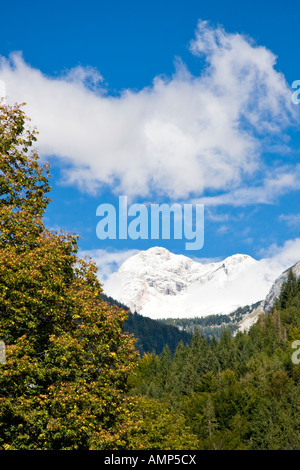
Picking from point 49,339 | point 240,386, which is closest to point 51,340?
point 49,339

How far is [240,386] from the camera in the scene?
109875mm

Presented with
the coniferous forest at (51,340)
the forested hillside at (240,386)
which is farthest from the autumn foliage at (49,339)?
the forested hillside at (240,386)

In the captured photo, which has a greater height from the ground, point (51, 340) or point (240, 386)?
point (240, 386)

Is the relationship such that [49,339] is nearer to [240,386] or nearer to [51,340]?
[51,340]

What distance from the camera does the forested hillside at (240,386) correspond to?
305 ft

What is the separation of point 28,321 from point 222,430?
94.5 m

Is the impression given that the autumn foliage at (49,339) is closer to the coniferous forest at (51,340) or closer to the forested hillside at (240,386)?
the coniferous forest at (51,340)

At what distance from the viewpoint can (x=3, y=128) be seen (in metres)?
23.1

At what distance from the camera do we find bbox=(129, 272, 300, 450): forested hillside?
93.1m

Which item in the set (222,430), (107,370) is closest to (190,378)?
(222,430)

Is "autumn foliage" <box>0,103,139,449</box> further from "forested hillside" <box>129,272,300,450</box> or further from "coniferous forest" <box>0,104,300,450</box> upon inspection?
"forested hillside" <box>129,272,300,450</box>

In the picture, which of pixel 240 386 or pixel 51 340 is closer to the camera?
pixel 51 340
